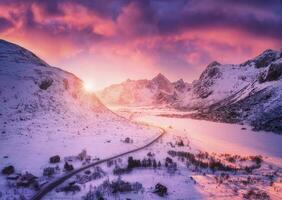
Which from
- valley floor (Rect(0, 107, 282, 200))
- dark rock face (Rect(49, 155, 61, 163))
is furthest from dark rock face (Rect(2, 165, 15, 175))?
dark rock face (Rect(49, 155, 61, 163))

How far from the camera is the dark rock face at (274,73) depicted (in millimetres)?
74500

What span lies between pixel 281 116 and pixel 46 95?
40500mm

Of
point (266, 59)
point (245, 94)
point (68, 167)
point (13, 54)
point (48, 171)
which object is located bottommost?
point (48, 171)

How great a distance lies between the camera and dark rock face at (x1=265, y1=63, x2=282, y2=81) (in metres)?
74.5

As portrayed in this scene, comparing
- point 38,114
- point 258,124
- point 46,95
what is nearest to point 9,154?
point 38,114

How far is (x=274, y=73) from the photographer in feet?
252

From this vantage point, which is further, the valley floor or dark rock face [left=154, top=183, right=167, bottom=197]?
the valley floor

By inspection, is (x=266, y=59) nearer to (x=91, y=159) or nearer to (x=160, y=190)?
(x=91, y=159)

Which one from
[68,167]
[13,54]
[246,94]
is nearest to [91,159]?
[68,167]

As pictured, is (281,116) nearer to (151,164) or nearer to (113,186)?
(151,164)

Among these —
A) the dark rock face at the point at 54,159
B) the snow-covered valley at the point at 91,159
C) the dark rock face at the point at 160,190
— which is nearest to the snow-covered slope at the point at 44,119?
the snow-covered valley at the point at 91,159

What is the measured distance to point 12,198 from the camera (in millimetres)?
12148

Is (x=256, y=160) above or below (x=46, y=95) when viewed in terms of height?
below

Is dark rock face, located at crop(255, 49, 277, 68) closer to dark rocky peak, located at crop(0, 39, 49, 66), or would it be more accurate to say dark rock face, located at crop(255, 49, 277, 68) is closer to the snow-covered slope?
the snow-covered slope
